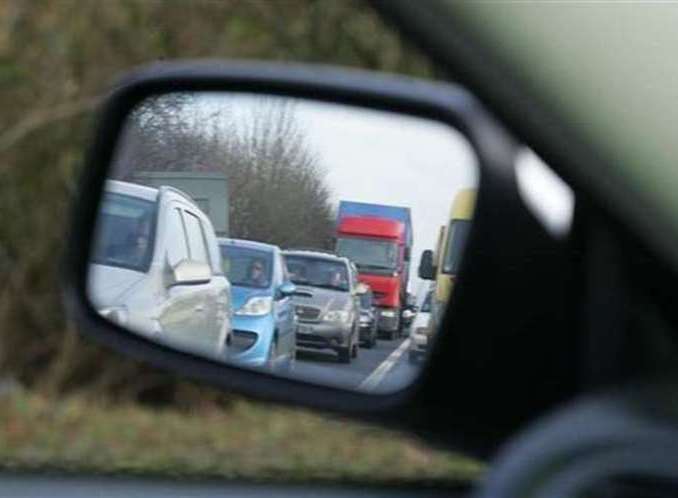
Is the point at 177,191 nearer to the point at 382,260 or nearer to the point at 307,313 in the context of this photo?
the point at 307,313

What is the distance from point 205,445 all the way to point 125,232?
2.61 metres

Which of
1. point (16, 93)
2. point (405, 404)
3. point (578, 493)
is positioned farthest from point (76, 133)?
point (578, 493)

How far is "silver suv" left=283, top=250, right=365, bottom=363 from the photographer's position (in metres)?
1.93

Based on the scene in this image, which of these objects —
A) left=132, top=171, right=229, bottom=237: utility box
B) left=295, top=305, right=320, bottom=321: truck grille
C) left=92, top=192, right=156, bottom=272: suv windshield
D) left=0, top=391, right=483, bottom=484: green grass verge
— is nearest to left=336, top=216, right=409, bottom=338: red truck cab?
left=295, top=305, right=320, bottom=321: truck grille

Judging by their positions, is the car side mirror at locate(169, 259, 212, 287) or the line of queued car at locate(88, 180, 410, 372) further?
the car side mirror at locate(169, 259, 212, 287)

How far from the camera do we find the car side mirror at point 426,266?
1885 millimetres

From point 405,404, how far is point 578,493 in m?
0.40

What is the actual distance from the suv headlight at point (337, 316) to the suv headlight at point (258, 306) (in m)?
0.07

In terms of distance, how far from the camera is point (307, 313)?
201 centimetres

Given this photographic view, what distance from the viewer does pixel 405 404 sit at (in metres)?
1.94

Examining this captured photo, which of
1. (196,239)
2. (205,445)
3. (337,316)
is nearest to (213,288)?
(196,239)

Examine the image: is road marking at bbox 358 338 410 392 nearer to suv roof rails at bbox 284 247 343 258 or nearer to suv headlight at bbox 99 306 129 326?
suv roof rails at bbox 284 247 343 258

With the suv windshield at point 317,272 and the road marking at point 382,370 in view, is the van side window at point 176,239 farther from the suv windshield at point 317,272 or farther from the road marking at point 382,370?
the road marking at point 382,370

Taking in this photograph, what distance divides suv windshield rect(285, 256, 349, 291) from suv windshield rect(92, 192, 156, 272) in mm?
366
